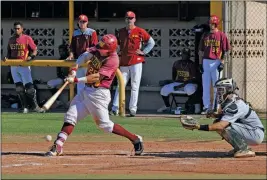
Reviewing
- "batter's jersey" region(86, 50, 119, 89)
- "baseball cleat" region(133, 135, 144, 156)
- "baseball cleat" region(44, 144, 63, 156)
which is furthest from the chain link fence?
"baseball cleat" region(44, 144, 63, 156)

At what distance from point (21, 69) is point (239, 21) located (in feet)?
15.4

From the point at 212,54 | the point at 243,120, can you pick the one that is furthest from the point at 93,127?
the point at 243,120

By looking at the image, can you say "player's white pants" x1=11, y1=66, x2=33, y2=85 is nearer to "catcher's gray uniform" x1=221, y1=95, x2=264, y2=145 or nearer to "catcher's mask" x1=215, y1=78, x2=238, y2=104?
"catcher's mask" x1=215, y1=78, x2=238, y2=104

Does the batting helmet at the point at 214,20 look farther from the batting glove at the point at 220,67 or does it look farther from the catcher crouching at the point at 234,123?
the catcher crouching at the point at 234,123

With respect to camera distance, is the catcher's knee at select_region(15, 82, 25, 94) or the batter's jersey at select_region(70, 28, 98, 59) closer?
the batter's jersey at select_region(70, 28, 98, 59)

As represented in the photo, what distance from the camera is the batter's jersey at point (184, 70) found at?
17.9 m

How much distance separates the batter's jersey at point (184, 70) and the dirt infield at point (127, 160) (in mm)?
4995

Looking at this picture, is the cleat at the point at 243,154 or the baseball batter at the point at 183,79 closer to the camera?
the cleat at the point at 243,154

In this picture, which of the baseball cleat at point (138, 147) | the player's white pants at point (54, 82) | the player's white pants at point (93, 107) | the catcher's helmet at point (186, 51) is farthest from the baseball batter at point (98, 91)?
the player's white pants at point (54, 82)

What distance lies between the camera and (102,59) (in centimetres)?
1115

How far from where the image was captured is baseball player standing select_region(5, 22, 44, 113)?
58.2 ft

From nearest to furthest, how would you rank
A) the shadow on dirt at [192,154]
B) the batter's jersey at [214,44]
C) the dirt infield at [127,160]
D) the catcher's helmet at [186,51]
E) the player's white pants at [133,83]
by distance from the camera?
the dirt infield at [127,160] < the shadow on dirt at [192,154] < the batter's jersey at [214,44] < the player's white pants at [133,83] < the catcher's helmet at [186,51]

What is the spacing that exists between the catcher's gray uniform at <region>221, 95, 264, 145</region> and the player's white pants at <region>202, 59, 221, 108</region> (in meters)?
5.67

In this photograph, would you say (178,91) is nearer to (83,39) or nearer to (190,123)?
(83,39)
